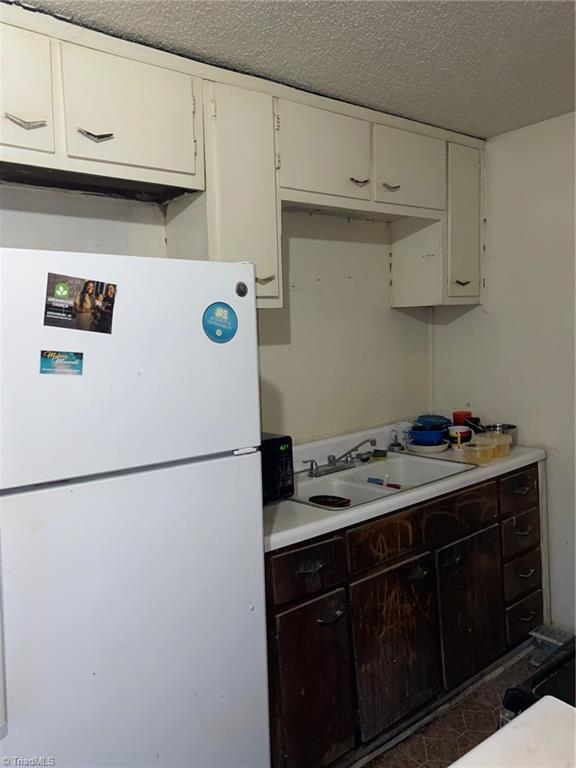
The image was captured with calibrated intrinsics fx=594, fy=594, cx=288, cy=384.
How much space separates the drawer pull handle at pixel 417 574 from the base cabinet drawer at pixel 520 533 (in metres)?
0.58

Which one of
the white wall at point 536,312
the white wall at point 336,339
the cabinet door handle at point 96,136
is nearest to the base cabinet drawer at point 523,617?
the white wall at point 536,312

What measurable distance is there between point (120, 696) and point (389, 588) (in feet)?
3.47

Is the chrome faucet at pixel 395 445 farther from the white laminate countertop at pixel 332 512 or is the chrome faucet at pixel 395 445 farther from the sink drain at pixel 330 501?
the sink drain at pixel 330 501

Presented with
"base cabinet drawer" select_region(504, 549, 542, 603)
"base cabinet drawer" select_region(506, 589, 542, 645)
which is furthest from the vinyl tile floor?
"base cabinet drawer" select_region(504, 549, 542, 603)

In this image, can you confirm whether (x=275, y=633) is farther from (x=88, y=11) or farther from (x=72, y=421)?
(x=88, y=11)

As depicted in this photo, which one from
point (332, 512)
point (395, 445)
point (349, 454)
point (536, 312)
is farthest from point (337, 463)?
point (536, 312)

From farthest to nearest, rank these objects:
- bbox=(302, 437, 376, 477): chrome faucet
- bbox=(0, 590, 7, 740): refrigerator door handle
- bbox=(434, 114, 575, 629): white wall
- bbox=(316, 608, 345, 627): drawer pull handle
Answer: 1. bbox=(434, 114, 575, 629): white wall
2. bbox=(302, 437, 376, 477): chrome faucet
3. bbox=(316, 608, 345, 627): drawer pull handle
4. bbox=(0, 590, 7, 740): refrigerator door handle

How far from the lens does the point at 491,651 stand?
2.51 m

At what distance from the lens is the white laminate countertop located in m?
1.82

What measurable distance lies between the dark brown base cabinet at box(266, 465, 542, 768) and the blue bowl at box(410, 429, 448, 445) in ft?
1.18

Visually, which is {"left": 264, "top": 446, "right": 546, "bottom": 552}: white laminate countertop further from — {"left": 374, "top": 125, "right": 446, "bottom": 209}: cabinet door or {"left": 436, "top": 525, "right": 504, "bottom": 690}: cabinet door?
{"left": 374, "top": 125, "right": 446, "bottom": 209}: cabinet door

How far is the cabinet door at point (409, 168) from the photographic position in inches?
96.0

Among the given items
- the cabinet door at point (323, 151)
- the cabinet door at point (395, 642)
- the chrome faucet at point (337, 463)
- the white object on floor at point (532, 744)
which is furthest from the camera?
the chrome faucet at point (337, 463)

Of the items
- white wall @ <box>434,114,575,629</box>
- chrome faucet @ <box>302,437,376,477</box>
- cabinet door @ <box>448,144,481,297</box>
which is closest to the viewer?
chrome faucet @ <box>302,437,376,477</box>
